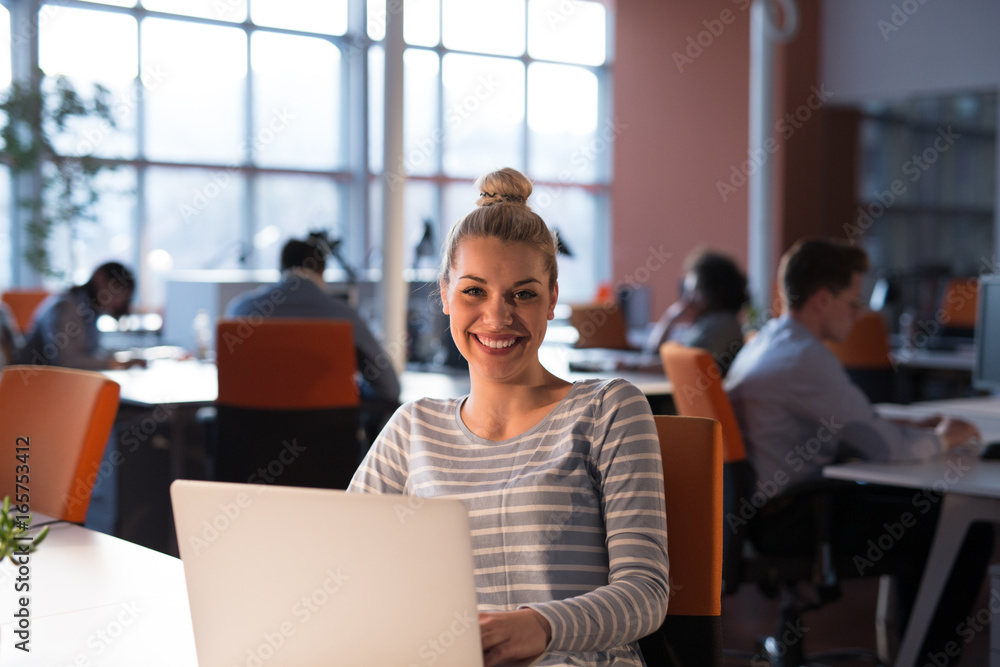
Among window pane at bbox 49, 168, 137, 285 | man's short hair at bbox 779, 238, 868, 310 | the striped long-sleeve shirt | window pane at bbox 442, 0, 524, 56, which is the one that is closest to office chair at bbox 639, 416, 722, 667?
the striped long-sleeve shirt

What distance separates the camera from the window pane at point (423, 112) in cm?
1039

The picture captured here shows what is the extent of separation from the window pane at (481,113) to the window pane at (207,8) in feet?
7.11

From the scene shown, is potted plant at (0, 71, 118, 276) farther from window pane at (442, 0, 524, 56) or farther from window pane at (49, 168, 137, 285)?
window pane at (442, 0, 524, 56)

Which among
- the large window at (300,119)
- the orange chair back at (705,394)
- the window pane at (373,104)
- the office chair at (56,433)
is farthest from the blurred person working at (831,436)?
the window pane at (373,104)

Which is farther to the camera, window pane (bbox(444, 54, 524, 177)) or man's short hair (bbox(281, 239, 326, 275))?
window pane (bbox(444, 54, 524, 177))

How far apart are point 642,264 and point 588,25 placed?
2897 millimetres

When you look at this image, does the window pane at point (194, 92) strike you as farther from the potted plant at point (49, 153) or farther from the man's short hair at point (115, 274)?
the man's short hair at point (115, 274)

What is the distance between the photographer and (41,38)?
27.3 ft

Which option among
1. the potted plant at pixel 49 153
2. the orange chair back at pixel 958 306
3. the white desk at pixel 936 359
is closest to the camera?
the white desk at pixel 936 359

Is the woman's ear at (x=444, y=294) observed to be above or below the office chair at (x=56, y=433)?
above

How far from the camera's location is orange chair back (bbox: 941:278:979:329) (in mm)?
5824

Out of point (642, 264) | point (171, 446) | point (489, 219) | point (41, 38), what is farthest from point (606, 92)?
point (489, 219)

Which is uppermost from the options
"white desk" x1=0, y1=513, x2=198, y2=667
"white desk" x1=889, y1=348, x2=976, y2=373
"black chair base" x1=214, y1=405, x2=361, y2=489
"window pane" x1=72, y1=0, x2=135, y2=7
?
"window pane" x1=72, y1=0, x2=135, y2=7

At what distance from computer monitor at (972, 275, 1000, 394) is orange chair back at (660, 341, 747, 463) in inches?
52.0
